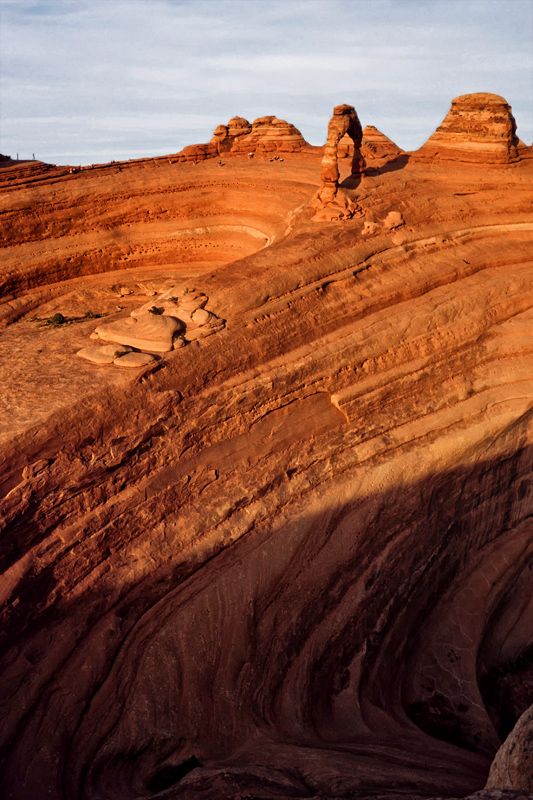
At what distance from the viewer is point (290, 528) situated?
41.0 feet

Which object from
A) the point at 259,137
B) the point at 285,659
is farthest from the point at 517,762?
the point at 259,137

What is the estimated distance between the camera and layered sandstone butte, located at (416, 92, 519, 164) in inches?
849

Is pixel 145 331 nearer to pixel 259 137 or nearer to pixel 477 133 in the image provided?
pixel 477 133

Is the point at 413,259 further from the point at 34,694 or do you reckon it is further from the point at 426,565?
the point at 34,694

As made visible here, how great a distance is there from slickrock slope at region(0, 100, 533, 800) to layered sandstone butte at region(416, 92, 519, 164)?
3.83 metres

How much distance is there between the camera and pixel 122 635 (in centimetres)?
1102

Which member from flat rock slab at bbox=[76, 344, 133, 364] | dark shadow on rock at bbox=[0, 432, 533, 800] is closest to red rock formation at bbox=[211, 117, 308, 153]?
flat rock slab at bbox=[76, 344, 133, 364]

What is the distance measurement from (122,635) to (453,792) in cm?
509

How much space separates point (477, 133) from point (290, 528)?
49.8 ft

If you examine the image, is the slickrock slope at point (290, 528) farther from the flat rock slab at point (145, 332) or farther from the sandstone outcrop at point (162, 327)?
the flat rock slab at point (145, 332)

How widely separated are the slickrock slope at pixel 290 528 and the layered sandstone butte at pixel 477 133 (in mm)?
3829

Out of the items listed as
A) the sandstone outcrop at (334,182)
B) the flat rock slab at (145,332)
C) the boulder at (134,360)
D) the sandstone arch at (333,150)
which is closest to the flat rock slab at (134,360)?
the boulder at (134,360)

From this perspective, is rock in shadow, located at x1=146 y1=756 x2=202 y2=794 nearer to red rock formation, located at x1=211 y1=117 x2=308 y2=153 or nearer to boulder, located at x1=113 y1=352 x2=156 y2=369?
boulder, located at x1=113 y1=352 x2=156 y2=369

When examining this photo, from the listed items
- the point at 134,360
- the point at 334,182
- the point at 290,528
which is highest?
the point at 334,182
